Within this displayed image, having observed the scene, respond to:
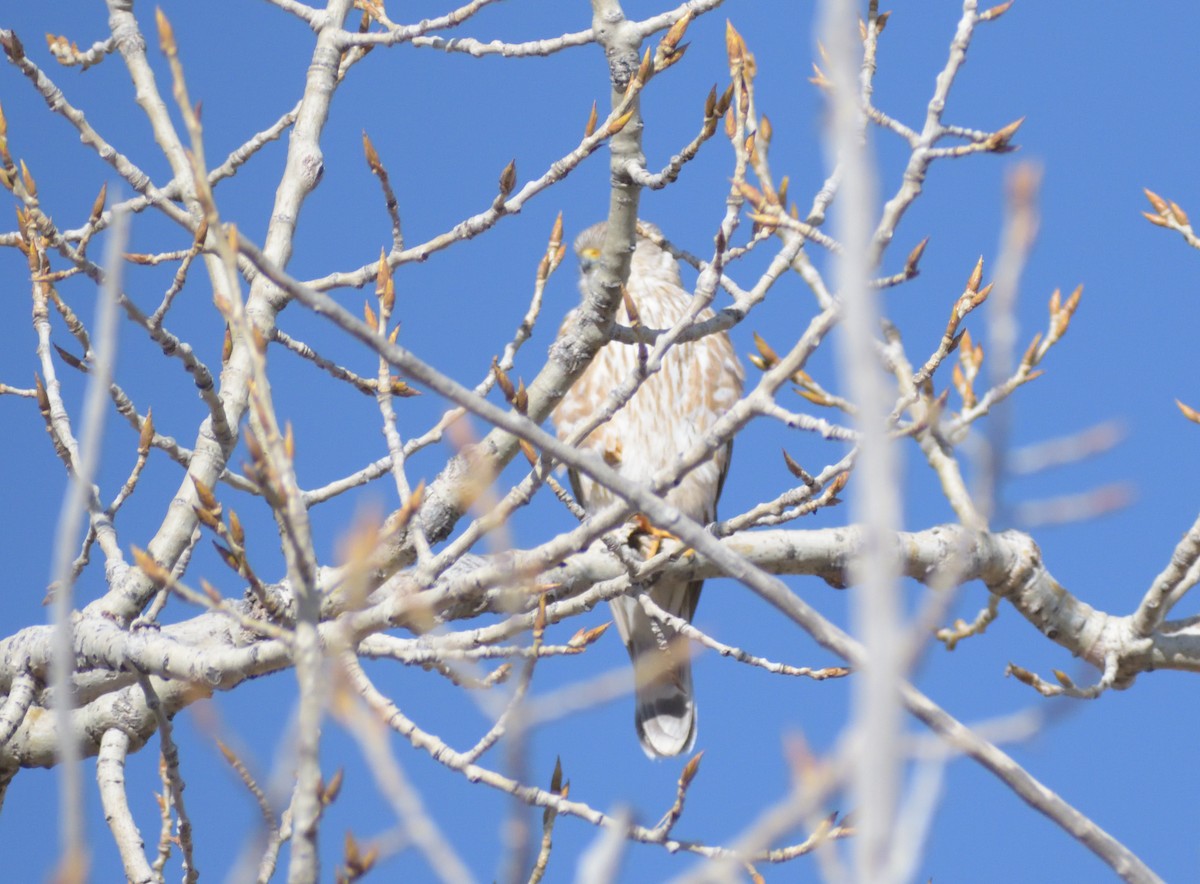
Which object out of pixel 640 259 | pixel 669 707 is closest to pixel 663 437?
pixel 669 707

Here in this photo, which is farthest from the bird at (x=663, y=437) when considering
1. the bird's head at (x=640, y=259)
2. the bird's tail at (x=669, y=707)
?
the bird's head at (x=640, y=259)

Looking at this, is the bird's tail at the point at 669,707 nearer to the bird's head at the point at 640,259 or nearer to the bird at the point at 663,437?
the bird at the point at 663,437

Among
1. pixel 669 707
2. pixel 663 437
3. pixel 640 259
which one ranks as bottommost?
pixel 669 707

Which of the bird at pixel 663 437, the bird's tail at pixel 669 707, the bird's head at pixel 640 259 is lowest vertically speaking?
the bird's tail at pixel 669 707

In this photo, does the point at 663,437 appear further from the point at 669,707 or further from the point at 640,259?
the point at 640,259

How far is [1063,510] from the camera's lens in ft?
5.92

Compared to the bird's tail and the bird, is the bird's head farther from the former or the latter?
the bird's tail

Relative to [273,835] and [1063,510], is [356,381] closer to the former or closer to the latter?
[273,835]

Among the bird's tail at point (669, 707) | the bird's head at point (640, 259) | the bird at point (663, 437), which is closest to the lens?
the bird at point (663, 437)

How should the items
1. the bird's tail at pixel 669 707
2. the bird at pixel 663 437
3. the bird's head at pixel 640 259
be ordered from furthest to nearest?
1. the bird's head at pixel 640 259
2. the bird's tail at pixel 669 707
3. the bird at pixel 663 437

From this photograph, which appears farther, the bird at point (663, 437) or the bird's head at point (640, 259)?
the bird's head at point (640, 259)

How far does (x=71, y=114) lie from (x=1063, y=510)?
2.02 m

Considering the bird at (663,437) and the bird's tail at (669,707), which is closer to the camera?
the bird at (663,437)

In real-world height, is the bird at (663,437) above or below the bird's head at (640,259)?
below
